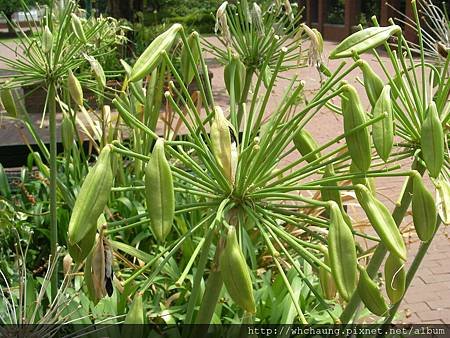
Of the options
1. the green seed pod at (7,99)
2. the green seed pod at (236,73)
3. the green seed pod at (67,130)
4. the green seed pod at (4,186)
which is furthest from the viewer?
the green seed pod at (4,186)

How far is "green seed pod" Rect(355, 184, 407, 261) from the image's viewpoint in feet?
3.71

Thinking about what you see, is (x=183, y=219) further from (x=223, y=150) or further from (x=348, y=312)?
(x=223, y=150)

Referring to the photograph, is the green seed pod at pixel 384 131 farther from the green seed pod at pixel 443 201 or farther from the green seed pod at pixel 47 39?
the green seed pod at pixel 47 39

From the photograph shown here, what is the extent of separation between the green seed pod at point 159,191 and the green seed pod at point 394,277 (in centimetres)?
56

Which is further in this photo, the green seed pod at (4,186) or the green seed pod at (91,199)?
the green seed pod at (4,186)

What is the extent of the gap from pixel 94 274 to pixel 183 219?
2.35 meters

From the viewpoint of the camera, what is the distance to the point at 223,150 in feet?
4.18

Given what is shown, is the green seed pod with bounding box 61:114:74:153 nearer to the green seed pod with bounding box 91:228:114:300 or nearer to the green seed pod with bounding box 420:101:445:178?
the green seed pod with bounding box 91:228:114:300

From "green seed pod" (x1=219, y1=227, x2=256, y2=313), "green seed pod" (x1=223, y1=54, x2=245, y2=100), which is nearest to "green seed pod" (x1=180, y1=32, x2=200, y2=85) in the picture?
"green seed pod" (x1=223, y1=54, x2=245, y2=100)

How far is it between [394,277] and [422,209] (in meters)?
0.22

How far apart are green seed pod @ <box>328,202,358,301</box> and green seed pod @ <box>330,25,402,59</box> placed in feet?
1.31

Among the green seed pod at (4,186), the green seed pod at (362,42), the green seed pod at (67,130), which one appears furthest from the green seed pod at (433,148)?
the green seed pod at (4,186)

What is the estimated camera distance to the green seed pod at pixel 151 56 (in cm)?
124

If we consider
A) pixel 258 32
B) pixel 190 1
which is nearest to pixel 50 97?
pixel 258 32
